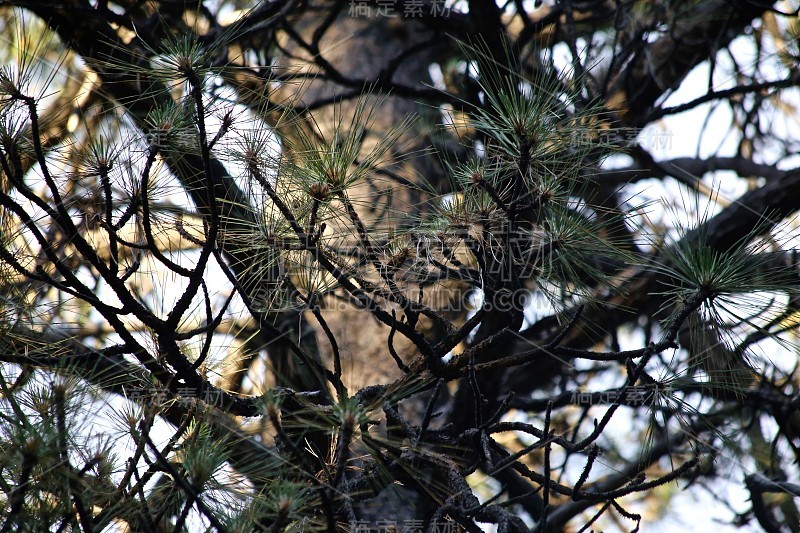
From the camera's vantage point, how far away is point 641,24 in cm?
219

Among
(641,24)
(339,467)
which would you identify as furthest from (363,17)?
(339,467)

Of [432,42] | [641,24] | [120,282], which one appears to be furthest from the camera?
[641,24]

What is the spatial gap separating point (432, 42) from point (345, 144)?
1.03 meters

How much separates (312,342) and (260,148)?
73cm

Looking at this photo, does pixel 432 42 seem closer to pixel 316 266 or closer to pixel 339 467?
pixel 316 266

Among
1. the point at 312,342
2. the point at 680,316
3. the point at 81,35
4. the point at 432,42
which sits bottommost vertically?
the point at 680,316

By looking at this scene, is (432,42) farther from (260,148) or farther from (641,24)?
(260,148)

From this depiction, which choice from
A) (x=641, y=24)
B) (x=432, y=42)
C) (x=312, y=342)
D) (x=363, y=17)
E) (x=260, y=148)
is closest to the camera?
(x=260, y=148)

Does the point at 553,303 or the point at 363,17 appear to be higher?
the point at 363,17

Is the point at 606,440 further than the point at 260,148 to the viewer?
Yes

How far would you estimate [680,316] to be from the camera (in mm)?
961

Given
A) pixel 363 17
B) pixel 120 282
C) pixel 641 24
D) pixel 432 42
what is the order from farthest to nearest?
1. pixel 363 17
2. pixel 641 24
3. pixel 432 42
4. pixel 120 282

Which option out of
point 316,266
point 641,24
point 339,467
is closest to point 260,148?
point 316,266

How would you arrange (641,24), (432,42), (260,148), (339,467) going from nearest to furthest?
1. (339,467)
2. (260,148)
3. (432,42)
4. (641,24)
